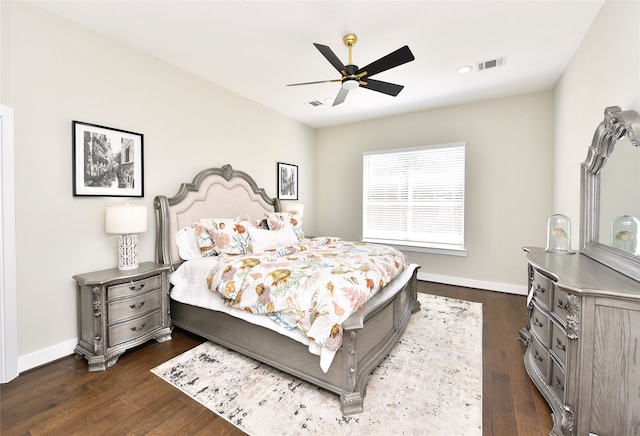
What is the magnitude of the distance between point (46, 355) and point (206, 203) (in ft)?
6.44

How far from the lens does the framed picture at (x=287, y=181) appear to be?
4966 mm

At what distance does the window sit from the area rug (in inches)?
84.3

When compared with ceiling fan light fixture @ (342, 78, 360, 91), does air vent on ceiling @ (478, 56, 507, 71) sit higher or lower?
higher

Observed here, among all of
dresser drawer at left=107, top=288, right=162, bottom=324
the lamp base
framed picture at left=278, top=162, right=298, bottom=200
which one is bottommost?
dresser drawer at left=107, top=288, right=162, bottom=324

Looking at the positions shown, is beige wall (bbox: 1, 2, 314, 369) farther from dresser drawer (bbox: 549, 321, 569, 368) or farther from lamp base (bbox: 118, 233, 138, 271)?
dresser drawer (bbox: 549, 321, 569, 368)

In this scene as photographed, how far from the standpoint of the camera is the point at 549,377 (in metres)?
1.87

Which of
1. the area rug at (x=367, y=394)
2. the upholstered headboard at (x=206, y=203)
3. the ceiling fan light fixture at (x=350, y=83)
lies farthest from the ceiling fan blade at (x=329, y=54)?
the area rug at (x=367, y=394)

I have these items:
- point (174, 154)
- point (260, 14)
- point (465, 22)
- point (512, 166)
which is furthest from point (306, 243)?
point (512, 166)

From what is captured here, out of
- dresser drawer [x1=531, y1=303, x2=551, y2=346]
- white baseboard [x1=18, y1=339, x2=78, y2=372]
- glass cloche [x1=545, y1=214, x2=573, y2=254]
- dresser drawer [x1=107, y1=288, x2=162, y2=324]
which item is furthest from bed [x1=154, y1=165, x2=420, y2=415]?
glass cloche [x1=545, y1=214, x2=573, y2=254]

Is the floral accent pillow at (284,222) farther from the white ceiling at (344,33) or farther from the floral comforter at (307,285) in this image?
the white ceiling at (344,33)

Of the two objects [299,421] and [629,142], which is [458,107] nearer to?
[629,142]

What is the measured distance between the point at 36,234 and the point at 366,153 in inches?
177

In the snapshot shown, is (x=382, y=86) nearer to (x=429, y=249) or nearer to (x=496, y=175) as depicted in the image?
(x=496, y=175)

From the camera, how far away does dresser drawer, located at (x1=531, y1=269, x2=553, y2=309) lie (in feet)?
6.22
